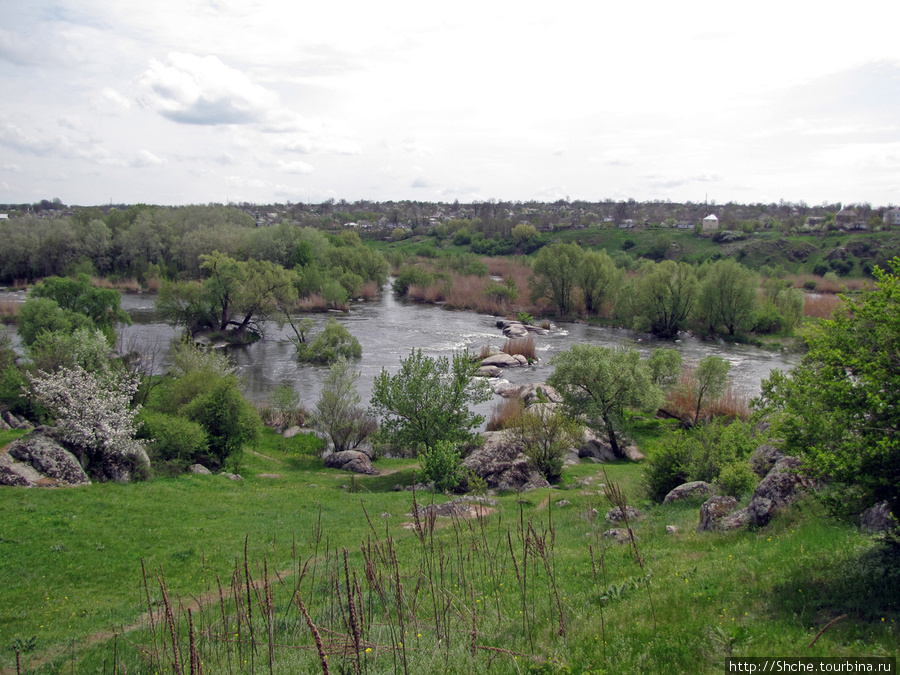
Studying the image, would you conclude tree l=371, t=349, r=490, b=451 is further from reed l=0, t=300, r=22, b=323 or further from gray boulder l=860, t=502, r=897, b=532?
reed l=0, t=300, r=22, b=323

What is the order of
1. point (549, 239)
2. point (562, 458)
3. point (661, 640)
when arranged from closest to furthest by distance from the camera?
point (661, 640), point (562, 458), point (549, 239)

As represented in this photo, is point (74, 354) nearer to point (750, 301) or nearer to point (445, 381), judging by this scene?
point (445, 381)

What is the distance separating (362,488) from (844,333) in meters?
22.0

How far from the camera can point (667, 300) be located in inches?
2633

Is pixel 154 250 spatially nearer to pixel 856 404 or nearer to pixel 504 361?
pixel 504 361

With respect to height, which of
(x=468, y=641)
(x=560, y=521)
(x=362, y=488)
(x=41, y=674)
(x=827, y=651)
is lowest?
(x=362, y=488)

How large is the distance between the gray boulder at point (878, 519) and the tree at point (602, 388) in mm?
21212

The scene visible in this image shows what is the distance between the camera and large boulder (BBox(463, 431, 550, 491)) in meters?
28.0

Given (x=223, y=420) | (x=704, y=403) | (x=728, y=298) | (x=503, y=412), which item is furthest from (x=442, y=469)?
(x=728, y=298)

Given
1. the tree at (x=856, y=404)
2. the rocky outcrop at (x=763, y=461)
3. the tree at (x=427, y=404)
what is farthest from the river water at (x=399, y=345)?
the tree at (x=856, y=404)

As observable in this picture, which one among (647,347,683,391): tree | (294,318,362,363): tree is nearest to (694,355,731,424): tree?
(647,347,683,391): tree

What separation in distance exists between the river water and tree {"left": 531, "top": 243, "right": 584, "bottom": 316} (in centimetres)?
543

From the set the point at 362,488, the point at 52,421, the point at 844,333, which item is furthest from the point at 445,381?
the point at 844,333

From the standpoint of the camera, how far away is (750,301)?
214ft
